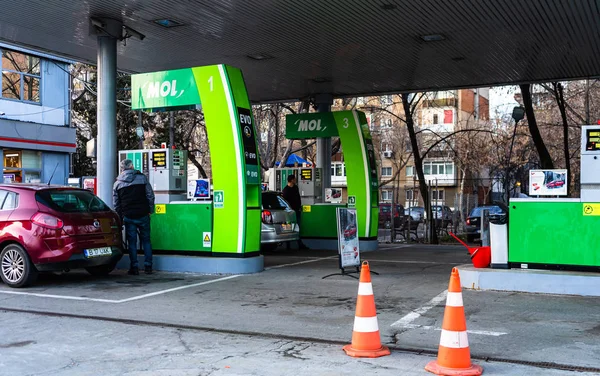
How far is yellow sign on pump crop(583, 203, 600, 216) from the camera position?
9.32 meters

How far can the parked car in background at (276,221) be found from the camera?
14.9 meters

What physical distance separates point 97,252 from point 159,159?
2.78m

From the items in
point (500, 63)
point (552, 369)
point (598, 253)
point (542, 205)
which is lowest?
point (552, 369)

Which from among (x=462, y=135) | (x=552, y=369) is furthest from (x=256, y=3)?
(x=462, y=135)

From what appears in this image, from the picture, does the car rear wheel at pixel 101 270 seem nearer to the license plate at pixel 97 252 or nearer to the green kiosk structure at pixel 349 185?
the license plate at pixel 97 252

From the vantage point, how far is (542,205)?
9.69 m

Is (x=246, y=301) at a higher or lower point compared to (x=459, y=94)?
lower

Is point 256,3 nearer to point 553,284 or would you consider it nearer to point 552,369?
point 553,284

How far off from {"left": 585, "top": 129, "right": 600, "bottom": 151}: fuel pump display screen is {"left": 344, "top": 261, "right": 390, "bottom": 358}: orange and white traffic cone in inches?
199

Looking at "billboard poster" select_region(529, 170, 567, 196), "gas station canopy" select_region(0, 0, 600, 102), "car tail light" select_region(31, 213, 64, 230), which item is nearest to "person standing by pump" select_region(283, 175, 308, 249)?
"gas station canopy" select_region(0, 0, 600, 102)

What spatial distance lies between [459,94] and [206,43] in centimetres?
4673

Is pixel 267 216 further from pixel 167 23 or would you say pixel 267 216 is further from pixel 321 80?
pixel 321 80

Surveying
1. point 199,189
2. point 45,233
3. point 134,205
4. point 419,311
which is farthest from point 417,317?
point 199,189

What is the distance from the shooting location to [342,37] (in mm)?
13625
